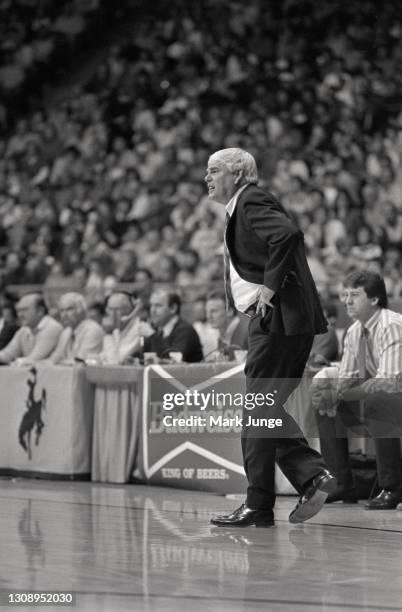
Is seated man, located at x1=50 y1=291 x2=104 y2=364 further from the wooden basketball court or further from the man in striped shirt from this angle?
the man in striped shirt

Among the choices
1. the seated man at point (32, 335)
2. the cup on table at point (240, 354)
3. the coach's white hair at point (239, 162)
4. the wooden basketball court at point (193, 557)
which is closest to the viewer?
the wooden basketball court at point (193, 557)

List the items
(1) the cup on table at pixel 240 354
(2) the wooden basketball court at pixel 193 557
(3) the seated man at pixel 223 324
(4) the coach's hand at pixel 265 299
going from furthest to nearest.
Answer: (3) the seated man at pixel 223 324 → (1) the cup on table at pixel 240 354 → (4) the coach's hand at pixel 265 299 → (2) the wooden basketball court at pixel 193 557

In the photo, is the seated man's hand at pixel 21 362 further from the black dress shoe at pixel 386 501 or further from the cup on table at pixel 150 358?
the black dress shoe at pixel 386 501

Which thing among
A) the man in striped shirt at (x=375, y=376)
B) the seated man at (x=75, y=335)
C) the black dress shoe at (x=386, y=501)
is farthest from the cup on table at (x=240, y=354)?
the seated man at (x=75, y=335)

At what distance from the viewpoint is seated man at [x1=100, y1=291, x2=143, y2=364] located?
10727 mm

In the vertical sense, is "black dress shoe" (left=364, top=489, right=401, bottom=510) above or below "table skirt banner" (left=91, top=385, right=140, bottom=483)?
below

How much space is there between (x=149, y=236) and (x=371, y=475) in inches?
335

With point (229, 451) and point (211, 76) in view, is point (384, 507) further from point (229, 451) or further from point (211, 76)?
point (211, 76)

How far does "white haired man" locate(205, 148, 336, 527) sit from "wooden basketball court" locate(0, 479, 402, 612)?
0.80 ft

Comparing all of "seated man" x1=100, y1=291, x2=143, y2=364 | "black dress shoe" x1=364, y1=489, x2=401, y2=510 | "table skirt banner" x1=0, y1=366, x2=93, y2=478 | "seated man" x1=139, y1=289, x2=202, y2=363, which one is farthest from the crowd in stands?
→ "black dress shoe" x1=364, y1=489, x2=401, y2=510

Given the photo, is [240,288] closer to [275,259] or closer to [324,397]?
[275,259]

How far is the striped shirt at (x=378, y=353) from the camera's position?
7438mm

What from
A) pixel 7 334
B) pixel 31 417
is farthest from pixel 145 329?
pixel 7 334

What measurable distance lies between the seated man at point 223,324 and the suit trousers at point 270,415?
313cm
